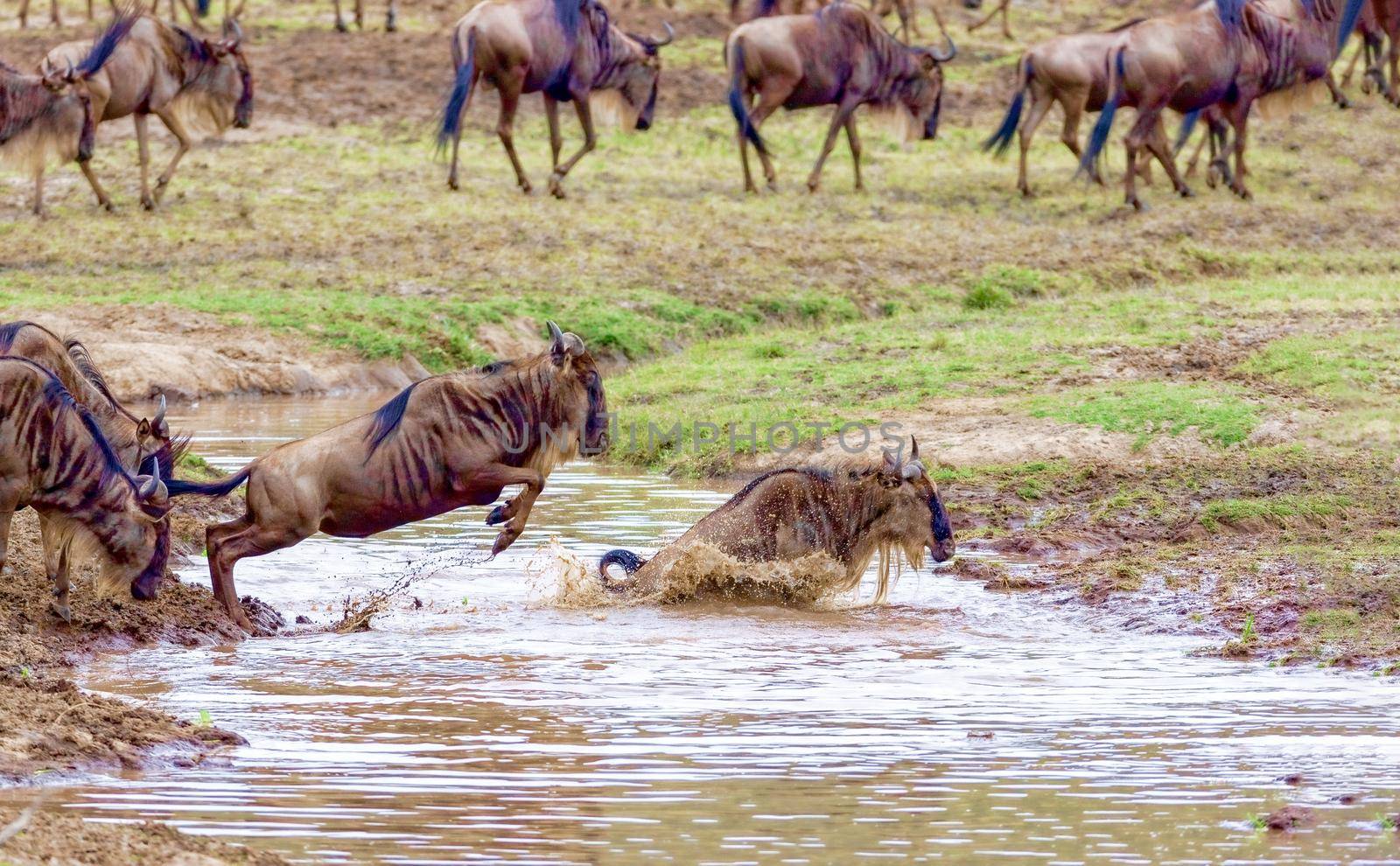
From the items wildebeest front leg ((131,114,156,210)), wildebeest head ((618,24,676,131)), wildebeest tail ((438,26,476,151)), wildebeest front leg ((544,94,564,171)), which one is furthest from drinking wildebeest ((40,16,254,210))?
wildebeest head ((618,24,676,131))

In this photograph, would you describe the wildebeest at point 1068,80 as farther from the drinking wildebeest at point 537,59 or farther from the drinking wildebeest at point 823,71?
the drinking wildebeest at point 537,59

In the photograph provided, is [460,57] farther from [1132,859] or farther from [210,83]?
[1132,859]

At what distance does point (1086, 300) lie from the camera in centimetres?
1599

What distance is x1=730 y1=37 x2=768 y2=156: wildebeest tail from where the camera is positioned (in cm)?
1969

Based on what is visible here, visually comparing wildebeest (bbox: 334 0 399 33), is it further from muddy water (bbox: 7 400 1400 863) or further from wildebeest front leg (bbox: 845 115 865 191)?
muddy water (bbox: 7 400 1400 863)

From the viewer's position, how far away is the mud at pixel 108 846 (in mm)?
4312

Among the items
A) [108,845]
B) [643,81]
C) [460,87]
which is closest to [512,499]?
[108,845]

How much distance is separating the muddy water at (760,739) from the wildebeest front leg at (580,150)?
11.0 metres

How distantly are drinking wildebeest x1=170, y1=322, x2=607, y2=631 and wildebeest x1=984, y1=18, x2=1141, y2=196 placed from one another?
12.6 meters

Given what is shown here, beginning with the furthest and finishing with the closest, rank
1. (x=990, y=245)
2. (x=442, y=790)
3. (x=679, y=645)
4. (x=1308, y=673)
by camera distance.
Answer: (x=990, y=245) → (x=679, y=645) → (x=1308, y=673) → (x=442, y=790)

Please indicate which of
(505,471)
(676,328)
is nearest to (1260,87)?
(676,328)

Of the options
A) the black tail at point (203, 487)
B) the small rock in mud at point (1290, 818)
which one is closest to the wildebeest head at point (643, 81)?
the black tail at point (203, 487)

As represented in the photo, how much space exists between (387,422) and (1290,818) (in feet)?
14.4

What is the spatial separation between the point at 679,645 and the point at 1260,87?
15215 mm
